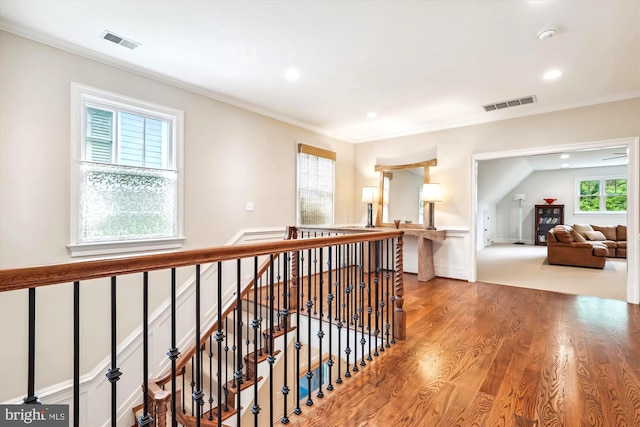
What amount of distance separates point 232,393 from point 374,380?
5.51 feet

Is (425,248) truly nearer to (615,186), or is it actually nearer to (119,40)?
(119,40)

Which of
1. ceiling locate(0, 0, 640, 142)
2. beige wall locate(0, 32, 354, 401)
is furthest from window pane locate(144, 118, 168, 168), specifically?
ceiling locate(0, 0, 640, 142)

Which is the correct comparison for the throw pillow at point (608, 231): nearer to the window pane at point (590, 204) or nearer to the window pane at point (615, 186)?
the window pane at point (590, 204)

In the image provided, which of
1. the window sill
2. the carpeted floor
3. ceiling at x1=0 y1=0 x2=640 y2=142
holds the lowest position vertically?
the carpeted floor

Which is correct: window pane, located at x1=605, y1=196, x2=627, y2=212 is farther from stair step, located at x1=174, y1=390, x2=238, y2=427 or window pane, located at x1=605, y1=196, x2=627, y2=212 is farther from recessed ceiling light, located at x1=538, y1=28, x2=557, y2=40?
stair step, located at x1=174, y1=390, x2=238, y2=427

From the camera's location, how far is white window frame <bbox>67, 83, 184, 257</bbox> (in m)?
2.77

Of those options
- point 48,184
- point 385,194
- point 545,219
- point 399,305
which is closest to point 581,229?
point 545,219

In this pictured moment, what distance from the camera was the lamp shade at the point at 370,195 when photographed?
222 inches

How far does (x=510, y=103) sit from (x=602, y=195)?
326 inches

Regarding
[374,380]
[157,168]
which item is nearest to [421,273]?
[374,380]

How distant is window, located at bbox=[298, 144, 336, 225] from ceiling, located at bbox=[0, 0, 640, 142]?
1.20 m

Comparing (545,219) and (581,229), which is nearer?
(581,229)

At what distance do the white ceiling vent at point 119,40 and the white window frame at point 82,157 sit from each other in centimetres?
52

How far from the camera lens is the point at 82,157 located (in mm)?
2836
